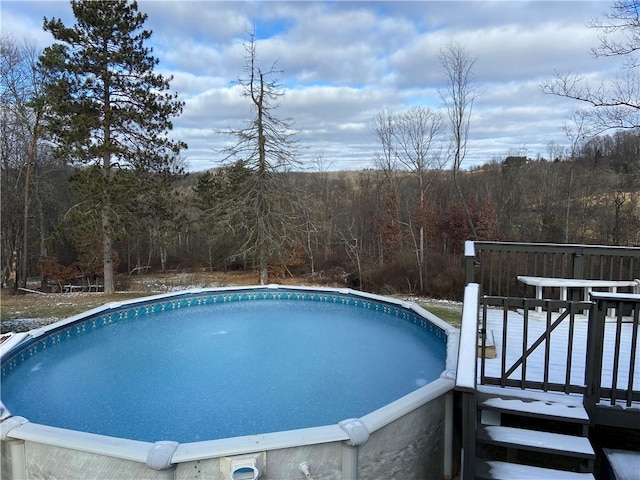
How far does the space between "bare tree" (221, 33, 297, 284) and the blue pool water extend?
553cm

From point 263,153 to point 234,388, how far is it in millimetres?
9400

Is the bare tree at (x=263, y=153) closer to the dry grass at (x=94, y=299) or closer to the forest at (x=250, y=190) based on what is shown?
the forest at (x=250, y=190)

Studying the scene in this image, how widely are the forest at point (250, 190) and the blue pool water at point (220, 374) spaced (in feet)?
19.8

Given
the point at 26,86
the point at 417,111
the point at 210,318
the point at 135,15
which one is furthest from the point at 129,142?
the point at 417,111

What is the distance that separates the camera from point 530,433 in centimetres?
277

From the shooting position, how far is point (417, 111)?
17250mm

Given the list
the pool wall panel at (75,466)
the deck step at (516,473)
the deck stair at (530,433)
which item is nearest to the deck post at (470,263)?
the deck stair at (530,433)

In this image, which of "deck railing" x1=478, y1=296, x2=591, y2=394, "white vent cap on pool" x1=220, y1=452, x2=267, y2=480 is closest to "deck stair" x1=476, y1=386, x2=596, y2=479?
"deck railing" x1=478, y1=296, x2=591, y2=394

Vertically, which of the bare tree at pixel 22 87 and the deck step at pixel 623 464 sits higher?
the bare tree at pixel 22 87

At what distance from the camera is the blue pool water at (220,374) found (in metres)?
4.07

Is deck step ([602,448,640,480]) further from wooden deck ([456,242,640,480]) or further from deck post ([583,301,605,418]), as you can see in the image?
deck post ([583,301,605,418])

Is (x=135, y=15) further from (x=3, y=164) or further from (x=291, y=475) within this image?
(x=291, y=475)

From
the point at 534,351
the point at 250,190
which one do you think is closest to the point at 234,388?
the point at 534,351

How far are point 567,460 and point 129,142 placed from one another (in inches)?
521
